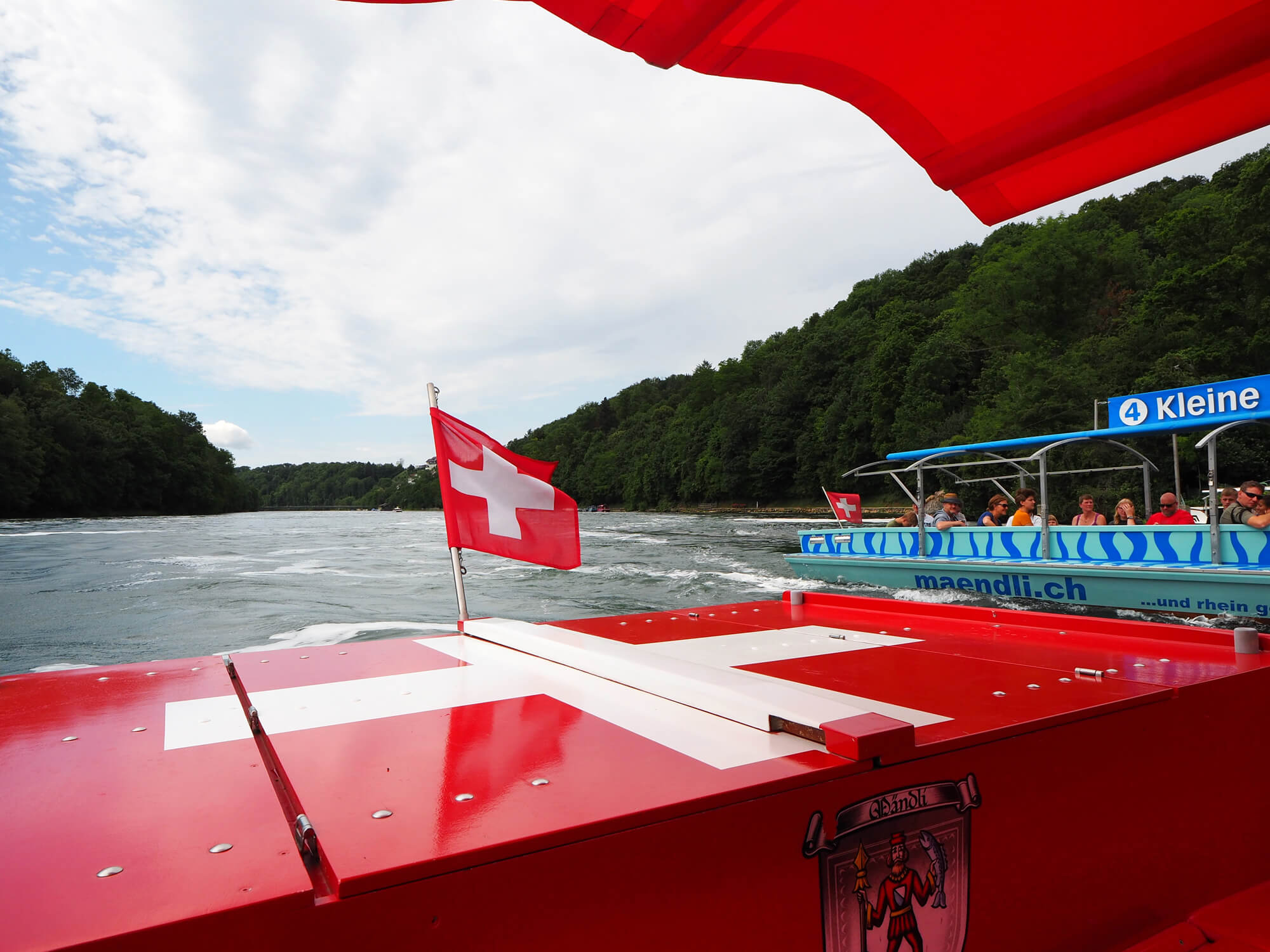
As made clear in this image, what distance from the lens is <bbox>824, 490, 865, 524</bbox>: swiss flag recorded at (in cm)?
1526

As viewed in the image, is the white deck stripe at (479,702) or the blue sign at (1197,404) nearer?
the white deck stripe at (479,702)

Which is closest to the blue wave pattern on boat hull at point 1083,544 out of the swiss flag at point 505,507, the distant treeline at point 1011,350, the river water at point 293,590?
the river water at point 293,590

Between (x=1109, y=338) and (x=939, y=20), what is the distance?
42.8 metres

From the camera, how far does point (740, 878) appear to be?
129 cm

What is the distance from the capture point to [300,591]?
14.1 m

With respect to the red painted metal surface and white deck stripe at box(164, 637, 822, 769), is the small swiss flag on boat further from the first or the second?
the red painted metal surface

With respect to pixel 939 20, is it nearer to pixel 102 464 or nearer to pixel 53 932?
pixel 53 932

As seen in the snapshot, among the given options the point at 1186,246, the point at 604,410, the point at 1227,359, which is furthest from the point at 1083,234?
the point at 604,410

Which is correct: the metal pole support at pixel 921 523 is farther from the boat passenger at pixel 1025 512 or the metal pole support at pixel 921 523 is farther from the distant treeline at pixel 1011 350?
the distant treeline at pixel 1011 350

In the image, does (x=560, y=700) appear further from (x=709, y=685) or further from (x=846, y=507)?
(x=846, y=507)

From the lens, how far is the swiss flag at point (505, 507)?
3.39 meters

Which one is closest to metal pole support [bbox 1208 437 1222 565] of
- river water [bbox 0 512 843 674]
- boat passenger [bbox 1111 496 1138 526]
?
boat passenger [bbox 1111 496 1138 526]

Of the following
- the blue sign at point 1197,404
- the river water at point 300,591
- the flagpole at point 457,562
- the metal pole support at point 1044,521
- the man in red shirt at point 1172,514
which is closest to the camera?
the flagpole at point 457,562

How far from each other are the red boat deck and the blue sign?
737cm
